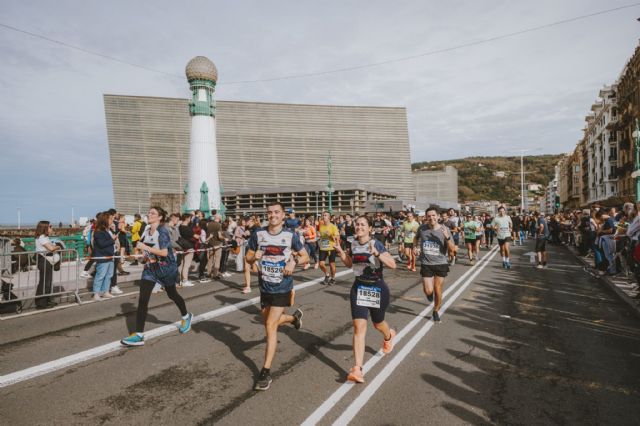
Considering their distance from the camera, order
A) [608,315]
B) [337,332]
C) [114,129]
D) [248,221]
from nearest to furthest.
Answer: [337,332] → [608,315] → [248,221] → [114,129]

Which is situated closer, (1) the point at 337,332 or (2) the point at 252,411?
(2) the point at 252,411

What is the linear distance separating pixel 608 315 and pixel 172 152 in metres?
89.8

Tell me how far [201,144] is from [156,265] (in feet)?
112

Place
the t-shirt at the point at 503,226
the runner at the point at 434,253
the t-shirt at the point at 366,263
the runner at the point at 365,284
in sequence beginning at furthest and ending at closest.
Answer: the t-shirt at the point at 503,226
the runner at the point at 434,253
the t-shirt at the point at 366,263
the runner at the point at 365,284

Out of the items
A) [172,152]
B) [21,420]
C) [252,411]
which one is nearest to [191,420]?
[252,411]

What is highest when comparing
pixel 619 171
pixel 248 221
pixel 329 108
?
pixel 329 108

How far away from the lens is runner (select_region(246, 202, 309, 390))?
4.54 meters

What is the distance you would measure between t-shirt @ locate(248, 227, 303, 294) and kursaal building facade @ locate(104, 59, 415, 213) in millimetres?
79417

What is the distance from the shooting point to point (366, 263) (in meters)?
4.73

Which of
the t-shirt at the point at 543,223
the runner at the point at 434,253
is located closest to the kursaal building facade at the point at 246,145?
the t-shirt at the point at 543,223

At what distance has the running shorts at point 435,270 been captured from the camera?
23.8 feet

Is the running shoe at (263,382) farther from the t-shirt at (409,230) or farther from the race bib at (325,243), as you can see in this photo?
the t-shirt at (409,230)

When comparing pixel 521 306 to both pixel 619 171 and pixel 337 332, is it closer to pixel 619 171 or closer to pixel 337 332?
pixel 337 332

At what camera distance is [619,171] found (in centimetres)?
5028
